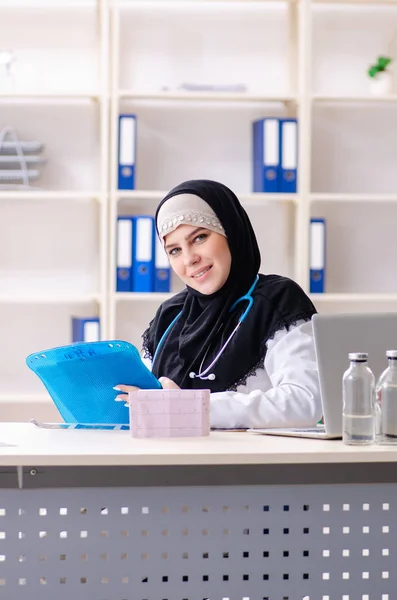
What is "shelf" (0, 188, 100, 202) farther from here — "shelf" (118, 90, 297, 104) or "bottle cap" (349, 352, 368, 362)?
"bottle cap" (349, 352, 368, 362)

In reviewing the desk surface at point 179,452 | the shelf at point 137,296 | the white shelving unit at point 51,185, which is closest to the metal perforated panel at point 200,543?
the desk surface at point 179,452

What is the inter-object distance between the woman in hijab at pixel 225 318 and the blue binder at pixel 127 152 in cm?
131

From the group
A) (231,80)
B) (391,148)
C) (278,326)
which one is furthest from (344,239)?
(278,326)

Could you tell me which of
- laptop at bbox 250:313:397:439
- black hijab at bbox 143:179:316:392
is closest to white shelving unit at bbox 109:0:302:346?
black hijab at bbox 143:179:316:392

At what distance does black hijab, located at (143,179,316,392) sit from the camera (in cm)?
221

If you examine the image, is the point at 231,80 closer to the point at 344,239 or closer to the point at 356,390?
the point at 344,239

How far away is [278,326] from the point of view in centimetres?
219

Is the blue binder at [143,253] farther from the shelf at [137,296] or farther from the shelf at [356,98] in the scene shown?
the shelf at [356,98]

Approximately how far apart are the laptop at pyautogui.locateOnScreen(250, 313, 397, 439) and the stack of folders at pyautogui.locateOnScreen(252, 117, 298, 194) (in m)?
2.12

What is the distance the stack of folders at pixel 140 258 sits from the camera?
3666 millimetres

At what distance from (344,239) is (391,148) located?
48cm

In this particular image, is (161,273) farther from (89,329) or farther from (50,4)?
(50,4)

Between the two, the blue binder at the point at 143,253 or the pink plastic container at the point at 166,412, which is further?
the blue binder at the point at 143,253

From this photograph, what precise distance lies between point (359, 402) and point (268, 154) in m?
2.26
